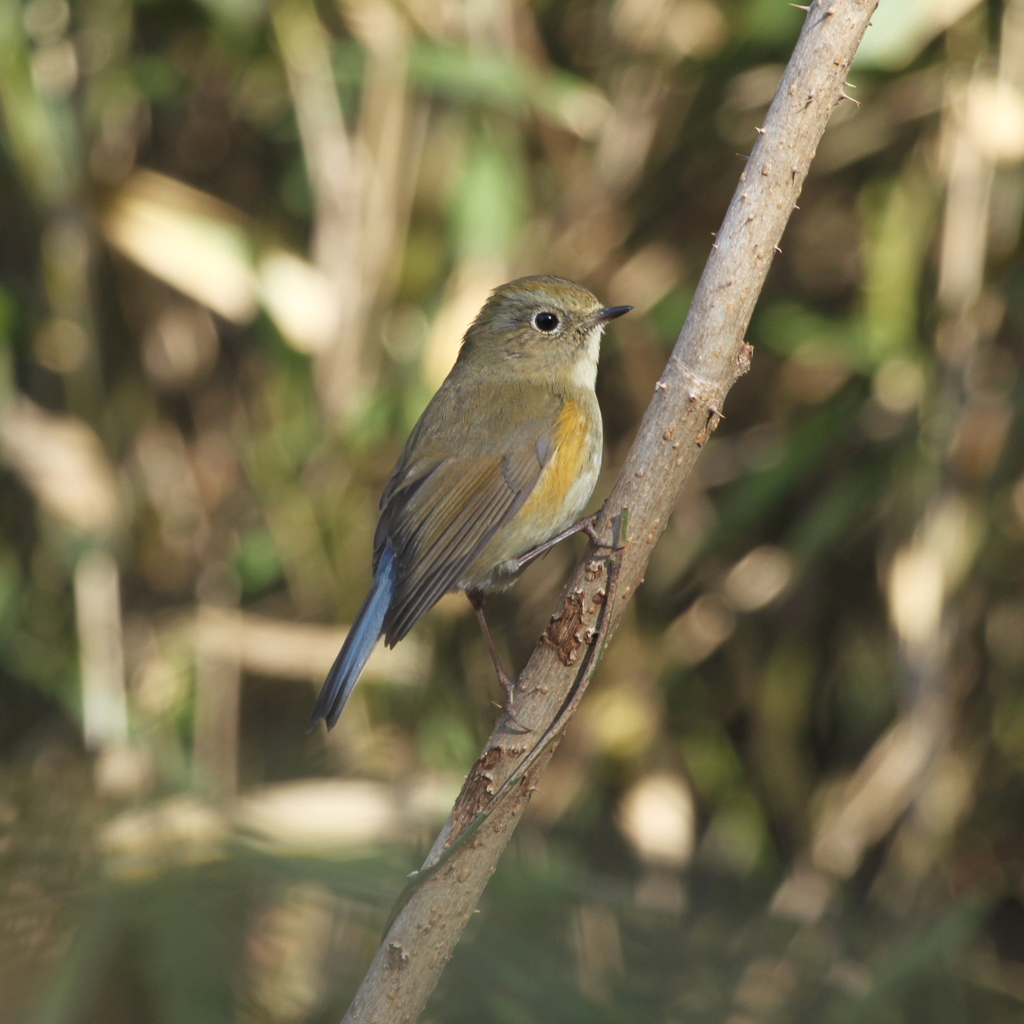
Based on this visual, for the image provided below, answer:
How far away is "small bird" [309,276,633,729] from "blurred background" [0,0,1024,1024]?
1.82 feet

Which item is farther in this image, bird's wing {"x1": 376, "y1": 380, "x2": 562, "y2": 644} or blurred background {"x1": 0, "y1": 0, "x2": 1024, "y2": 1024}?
blurred background {"x1": 0, "y1": 0, "x2": 1024, "y2": 1024}

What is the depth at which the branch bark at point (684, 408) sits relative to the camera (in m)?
1.28

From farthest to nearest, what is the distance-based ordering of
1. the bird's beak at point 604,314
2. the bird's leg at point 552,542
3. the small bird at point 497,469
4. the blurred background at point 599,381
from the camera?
the blurred background at point 599,381
the bird's beak at point 604,314
the small bird at point 497,469
the bird's leg at point 552,542

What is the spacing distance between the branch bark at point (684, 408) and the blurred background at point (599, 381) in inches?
52.4

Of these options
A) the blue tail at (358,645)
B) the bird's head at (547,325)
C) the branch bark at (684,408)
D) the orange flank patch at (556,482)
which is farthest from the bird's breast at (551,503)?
the branch bark at (684,408)

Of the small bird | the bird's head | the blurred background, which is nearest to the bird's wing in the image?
the small bird

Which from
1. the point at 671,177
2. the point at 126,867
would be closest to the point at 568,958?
the point at 126,867

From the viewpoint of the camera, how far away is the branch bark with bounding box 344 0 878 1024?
4.19ft

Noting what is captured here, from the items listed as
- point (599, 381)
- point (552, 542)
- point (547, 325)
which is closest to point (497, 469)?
point (552, 542)

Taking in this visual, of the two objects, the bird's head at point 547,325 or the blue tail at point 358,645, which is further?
the bird's head at point 547,325

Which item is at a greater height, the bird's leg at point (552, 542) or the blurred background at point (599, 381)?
the blurred background at point (599, 381)

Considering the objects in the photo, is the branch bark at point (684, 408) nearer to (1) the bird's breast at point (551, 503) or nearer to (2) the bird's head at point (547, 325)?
(1) the bird's breast at point (551, 503)

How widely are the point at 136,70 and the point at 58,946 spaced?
10.7 ft

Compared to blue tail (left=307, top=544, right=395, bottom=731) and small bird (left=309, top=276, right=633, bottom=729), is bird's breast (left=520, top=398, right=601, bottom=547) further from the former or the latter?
blue tail (left=307, top=544, right=395, bottom=731)
